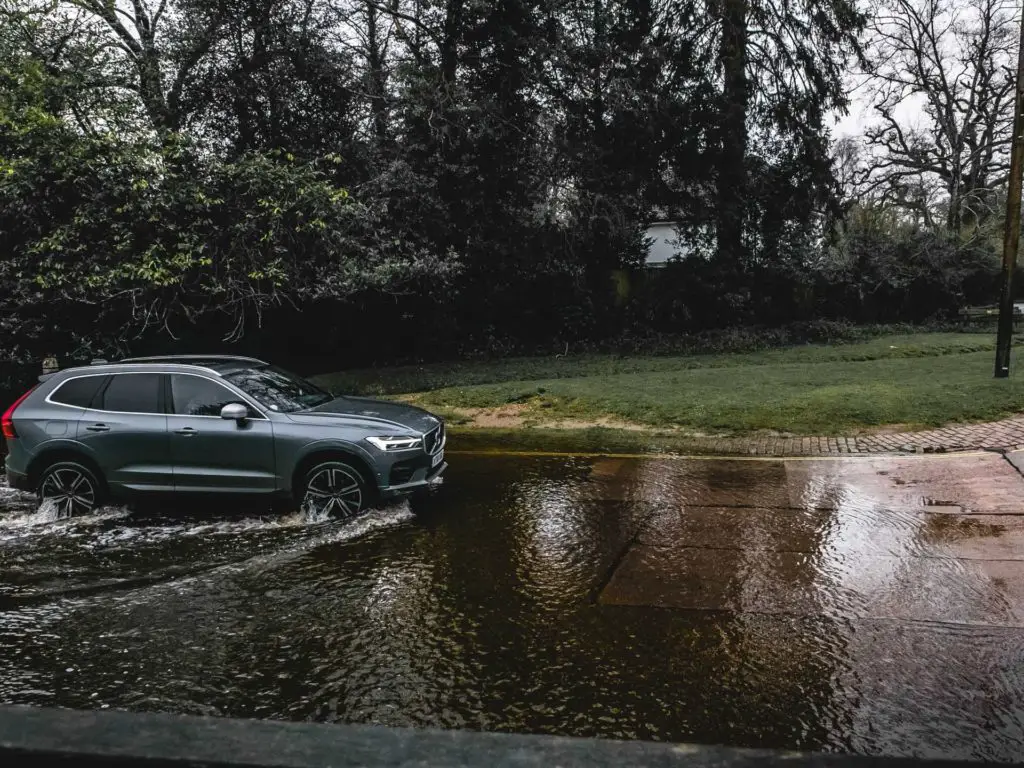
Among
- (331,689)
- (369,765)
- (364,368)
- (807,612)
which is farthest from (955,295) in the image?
(369,765)

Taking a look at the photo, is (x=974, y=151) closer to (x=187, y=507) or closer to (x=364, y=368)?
(x=364, y=368)

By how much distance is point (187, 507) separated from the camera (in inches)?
328

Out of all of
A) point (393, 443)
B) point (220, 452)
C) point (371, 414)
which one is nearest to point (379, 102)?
point (371, 414)

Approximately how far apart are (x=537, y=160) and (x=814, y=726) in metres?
19.2

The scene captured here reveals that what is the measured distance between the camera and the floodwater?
13.0ft

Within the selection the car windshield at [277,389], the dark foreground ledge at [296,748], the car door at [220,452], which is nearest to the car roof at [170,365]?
the car windshield at [277,389]

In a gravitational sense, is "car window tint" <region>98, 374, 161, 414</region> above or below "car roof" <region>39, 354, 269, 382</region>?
below

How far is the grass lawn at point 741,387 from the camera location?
11.8m

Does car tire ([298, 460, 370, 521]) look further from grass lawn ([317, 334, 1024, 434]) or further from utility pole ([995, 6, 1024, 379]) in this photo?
utility pole ([995, 6, 1024, 379])

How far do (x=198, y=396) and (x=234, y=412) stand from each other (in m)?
0.66

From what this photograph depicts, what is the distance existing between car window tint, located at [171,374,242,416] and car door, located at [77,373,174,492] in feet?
0.60

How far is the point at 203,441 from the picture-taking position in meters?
7.83

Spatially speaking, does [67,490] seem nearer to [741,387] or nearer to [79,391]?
[79,391]

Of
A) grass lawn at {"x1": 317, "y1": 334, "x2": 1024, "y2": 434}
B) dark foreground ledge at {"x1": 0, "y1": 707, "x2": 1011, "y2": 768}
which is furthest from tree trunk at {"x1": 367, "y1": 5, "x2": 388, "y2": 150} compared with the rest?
dark foreground ledge at {"x1": 0, "y1": 707, "x2": 1011, "y2": 768}
